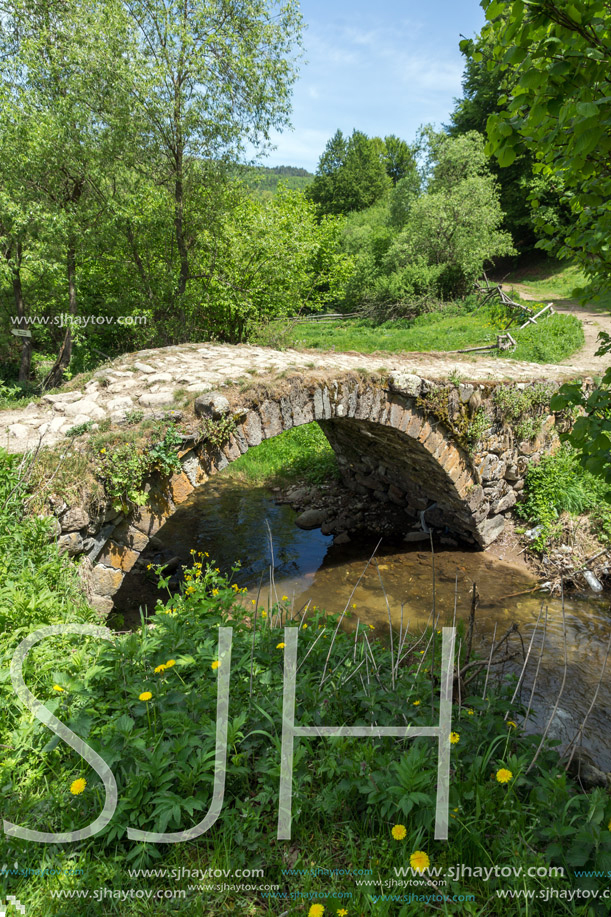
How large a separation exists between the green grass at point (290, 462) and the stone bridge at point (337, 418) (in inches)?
40.8

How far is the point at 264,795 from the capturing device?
→ 6.06 ft

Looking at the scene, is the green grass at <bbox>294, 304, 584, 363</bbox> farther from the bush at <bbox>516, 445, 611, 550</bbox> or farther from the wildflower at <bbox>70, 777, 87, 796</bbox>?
the wildflower at <bbox>70, 777, 87, 796</bbox>

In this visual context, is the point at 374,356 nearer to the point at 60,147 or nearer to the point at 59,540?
the point at 59,540

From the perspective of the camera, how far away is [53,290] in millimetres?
10609

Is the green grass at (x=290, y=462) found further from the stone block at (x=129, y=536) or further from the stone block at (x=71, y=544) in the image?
the stone block at (x=71, y=544)

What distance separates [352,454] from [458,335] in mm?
6194

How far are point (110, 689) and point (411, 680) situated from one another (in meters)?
1.51

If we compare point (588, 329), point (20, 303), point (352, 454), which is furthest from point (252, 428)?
point (588, 329)

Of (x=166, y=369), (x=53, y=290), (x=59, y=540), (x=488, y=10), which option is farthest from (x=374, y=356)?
(x=53, y=290)

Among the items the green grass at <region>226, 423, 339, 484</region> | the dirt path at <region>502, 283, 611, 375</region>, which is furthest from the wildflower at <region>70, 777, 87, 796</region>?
the green grass at <region>226, 423, 339, 484</region>

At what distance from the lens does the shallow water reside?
437cm

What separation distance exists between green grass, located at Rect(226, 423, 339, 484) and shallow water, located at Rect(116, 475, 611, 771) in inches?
48.5

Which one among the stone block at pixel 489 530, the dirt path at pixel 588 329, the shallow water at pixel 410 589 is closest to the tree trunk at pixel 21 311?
the shallow water at pixel 410 589

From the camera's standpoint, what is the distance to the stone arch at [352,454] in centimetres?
413
